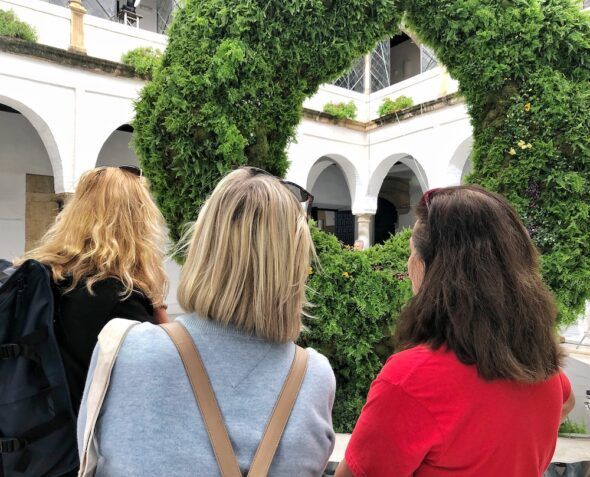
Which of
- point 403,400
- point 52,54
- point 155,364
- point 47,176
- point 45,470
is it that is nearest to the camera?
point 155,364

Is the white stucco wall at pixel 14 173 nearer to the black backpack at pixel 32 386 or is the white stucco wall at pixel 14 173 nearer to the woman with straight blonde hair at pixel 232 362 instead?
the black backpack at pixel 32 386

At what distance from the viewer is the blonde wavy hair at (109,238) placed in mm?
1574

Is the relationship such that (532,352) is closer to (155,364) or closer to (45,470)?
(155,364)

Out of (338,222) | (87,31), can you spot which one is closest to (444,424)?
(87,31)

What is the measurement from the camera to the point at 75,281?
5.03 ft

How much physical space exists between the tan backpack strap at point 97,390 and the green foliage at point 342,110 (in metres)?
11.0

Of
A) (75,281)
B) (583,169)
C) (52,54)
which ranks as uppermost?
(52,54)

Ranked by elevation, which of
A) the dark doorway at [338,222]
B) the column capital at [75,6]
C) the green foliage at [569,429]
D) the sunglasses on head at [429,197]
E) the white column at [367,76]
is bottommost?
the green foliage at [569,429]

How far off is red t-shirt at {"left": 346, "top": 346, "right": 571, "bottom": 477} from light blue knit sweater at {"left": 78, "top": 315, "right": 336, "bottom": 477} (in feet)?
0.52

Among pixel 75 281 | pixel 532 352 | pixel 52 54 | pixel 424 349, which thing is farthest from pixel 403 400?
pixel 52 54

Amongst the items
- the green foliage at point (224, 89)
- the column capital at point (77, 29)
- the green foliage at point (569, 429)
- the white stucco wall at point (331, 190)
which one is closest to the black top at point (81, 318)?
the green foliage at point (224, 89)

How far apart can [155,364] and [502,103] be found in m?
2.94

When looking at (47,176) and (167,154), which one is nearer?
(167,154)

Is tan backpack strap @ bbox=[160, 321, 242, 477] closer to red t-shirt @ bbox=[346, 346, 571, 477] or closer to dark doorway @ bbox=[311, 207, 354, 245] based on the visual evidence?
red t-shirt @ bbox=[346, 346, 571, 477]
